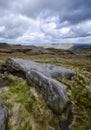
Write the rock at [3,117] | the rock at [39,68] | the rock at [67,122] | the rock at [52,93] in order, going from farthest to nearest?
the rock at [39,68] < the rock at [52,93] < the rock at [67,122] < the rock at [3,117]

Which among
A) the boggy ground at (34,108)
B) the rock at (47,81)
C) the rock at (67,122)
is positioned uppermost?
the rock at (47,81)

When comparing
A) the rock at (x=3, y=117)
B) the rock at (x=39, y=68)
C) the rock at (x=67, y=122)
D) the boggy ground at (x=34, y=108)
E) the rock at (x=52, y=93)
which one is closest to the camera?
the rock at (x=3, y=117)

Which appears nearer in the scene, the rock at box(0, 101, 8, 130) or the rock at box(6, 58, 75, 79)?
the rock at box(0, 101, 8, 130)

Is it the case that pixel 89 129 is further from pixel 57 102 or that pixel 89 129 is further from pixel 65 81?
pixel 65 81

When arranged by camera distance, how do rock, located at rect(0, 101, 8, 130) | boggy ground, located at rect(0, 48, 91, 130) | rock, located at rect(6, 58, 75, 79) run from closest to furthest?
rock, located at rect(0, 101, 8, 130) < boggy ground, located at rect(0, 48, 91, 130) < rock, located at rect(6, 58, 75, 79)

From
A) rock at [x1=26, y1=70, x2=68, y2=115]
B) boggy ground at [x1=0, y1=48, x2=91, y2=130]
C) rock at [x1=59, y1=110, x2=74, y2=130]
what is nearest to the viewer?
boggy ground at [x1=0, y1=48, x2=91, y2=130]

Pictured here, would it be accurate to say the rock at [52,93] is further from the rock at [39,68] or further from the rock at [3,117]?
the rock at [3,117]

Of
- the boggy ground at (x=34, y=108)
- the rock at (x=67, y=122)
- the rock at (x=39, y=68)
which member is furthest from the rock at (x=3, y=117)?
the rock at (x=39, y=68)

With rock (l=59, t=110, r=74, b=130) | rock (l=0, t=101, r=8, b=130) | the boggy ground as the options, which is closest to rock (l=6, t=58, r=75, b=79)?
the boggy ground

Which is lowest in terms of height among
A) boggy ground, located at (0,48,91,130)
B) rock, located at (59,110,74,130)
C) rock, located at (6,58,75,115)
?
rock, located at (59,110,74,130)

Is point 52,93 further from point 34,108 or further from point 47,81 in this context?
point 34,108

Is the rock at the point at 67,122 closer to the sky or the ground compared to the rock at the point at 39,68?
closer to the ground

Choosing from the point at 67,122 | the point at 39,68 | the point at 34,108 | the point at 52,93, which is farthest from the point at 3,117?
the point at 39,68

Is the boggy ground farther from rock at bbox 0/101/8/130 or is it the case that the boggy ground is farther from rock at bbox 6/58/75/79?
rock at bbox 6/58/75/79
